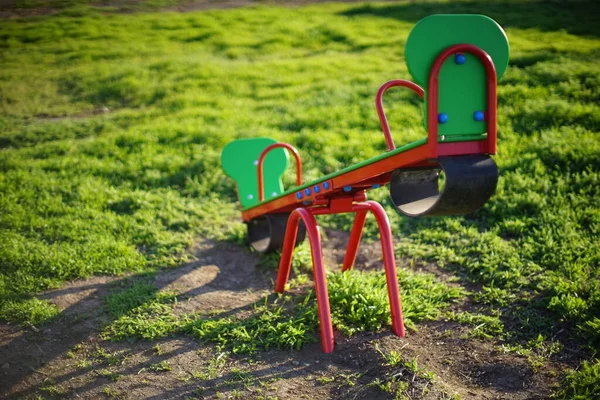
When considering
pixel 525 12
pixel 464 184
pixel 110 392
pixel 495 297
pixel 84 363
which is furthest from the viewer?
pixel 525 12

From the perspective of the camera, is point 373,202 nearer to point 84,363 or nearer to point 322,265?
point 322,265

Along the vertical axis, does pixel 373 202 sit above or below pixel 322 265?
above

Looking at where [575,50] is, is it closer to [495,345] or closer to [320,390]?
[495,345]

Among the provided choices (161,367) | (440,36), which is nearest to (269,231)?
(161,367)

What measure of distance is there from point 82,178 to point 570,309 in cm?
482

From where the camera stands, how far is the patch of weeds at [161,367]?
2.73 m

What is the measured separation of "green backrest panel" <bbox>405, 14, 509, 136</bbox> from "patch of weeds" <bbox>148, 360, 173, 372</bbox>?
1.94 metres

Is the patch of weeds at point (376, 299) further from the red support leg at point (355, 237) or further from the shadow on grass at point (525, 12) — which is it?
the shadow on grass at point (525, 12)

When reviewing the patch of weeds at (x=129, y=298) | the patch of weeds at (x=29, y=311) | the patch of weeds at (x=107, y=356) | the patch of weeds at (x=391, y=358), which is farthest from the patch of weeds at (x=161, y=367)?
the patch of weeds at (x=391, y=358)

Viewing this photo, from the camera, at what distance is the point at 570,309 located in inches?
122

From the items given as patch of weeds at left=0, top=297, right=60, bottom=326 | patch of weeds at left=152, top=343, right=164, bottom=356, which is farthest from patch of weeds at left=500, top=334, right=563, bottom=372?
patch of weeds at left=0, top=297, right=60, bottom=326

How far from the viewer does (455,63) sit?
220 cm

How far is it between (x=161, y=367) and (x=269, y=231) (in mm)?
1785

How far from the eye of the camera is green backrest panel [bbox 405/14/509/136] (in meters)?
2.16
